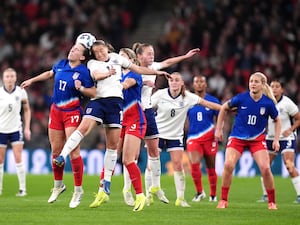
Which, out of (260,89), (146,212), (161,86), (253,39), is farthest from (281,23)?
(146,212)

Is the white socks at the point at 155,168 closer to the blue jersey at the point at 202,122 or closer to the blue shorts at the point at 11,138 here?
the blue jersey at the point at 202,122

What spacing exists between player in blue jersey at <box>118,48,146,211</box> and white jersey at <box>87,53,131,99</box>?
40 cm

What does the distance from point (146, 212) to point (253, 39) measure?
53.9 ft

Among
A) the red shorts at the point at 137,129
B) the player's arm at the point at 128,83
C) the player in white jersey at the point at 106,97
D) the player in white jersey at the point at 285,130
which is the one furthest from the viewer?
the player in white jersey at the point at 285,130

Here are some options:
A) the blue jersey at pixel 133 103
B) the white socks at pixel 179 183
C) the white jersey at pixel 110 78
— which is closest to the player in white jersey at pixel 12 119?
the white socks at pixel 179 183

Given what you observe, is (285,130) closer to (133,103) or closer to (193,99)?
(193,99)

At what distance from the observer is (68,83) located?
49.6 ft

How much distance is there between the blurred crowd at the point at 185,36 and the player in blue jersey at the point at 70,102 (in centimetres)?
1300

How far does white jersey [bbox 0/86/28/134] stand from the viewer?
65.3 ft

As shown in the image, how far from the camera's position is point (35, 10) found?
3309cm

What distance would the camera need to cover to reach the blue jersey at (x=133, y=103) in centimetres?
1541

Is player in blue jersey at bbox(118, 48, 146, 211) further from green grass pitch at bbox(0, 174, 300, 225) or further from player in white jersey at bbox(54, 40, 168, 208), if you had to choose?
green grass pitch at bbox(0, 174, 300, 225)

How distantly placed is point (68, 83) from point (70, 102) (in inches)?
13.1

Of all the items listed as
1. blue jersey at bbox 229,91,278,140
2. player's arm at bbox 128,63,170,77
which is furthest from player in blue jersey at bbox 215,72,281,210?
player's arm at bbox 128,63,170,77
